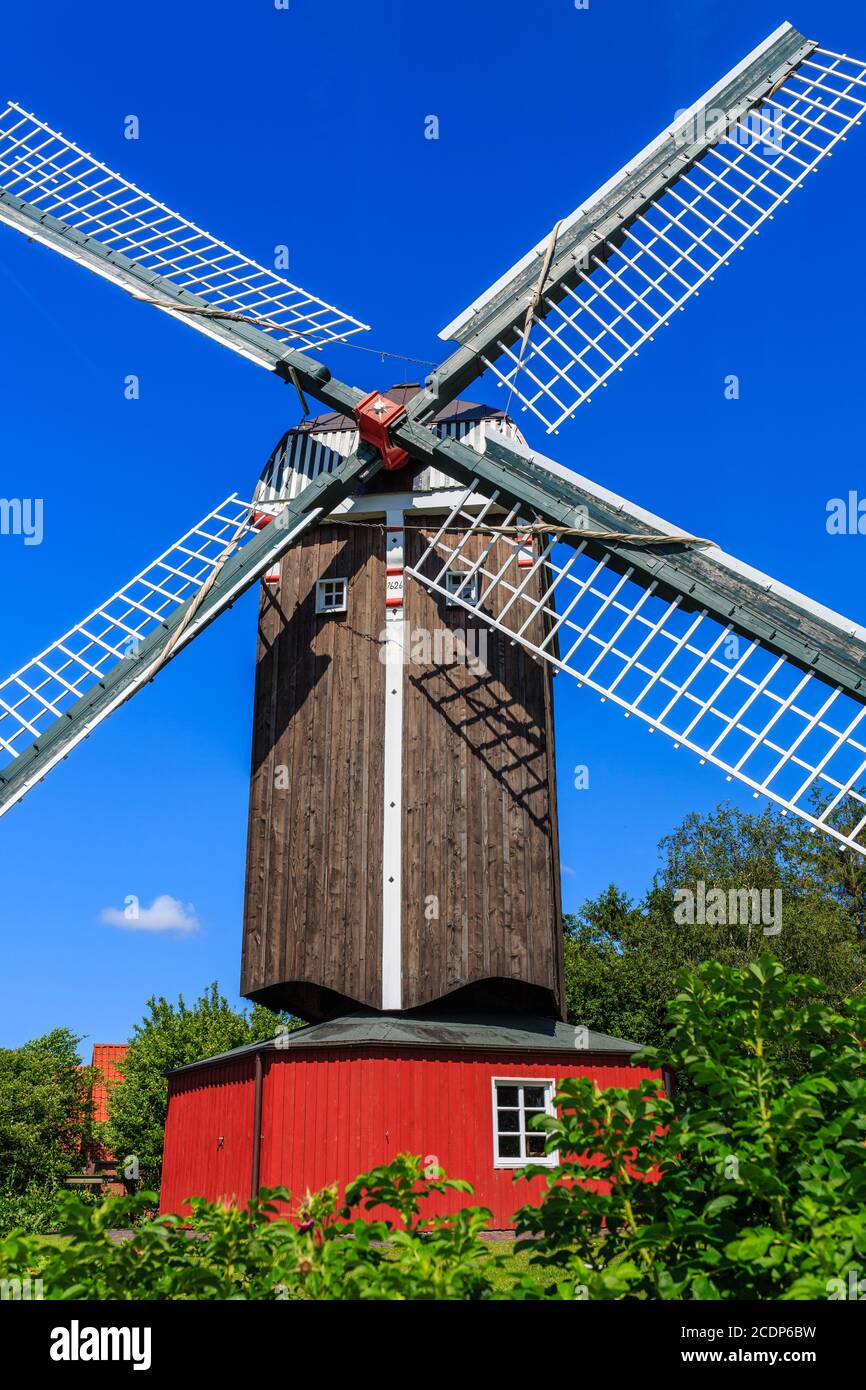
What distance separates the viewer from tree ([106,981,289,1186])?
27.9 metres

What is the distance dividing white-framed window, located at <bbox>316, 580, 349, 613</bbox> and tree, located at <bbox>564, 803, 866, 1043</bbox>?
18.1 metres

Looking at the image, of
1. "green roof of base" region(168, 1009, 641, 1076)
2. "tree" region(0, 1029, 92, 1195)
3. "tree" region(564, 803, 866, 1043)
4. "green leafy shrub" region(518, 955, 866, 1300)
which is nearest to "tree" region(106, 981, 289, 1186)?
"tree" region(0, 1029, 92, 1195)

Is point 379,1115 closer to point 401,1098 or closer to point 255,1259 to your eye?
point 401,1098

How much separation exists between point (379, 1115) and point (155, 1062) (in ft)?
60.7

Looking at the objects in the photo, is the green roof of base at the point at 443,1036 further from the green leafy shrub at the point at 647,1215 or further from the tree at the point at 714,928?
the tree at the point at 714,928

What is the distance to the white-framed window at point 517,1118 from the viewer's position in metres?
12.6

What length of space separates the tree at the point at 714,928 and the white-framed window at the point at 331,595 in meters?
18.1

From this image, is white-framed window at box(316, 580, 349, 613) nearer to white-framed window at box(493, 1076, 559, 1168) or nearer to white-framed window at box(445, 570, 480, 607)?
white-framed window at box(445, 570, 480, 607)

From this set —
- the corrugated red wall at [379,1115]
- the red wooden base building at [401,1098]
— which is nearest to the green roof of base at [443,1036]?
the red wooden base building at [401,1098]

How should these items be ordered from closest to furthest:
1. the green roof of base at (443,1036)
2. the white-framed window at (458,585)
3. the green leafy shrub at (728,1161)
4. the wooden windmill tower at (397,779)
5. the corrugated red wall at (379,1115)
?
the green leafy shrub at (728,1161)
the corrugated red wall at (379,1115)
the green roof of base at (443,1036)
the wooden windmill tower at (397,779)
the white-framed window at (458,585)

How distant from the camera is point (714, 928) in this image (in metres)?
32.1

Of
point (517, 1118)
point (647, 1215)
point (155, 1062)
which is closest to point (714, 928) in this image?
point (155, 1062)
